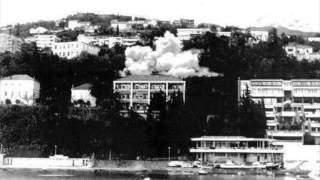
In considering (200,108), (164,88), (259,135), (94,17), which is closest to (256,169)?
(259,135)

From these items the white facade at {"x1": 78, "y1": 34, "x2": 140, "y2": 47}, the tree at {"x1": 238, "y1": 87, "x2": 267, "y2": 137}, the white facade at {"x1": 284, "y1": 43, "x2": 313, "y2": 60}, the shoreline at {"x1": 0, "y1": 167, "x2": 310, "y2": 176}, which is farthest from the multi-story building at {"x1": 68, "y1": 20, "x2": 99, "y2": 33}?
the shoreline at {"x1": 0, "y1": 167, "x2": 310, "y2": 176}

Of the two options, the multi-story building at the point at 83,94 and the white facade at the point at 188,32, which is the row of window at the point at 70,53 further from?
the white facade at the point at 188,32

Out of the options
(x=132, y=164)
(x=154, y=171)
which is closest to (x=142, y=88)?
(x=132, y=164)

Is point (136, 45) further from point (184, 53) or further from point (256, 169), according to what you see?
point (256, 169)

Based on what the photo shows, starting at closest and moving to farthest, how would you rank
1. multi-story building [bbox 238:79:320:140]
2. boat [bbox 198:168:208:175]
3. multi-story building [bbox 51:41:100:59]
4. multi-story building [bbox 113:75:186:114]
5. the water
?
the water, boat [bbox 198:168:208:175], multi-story building [bbox 238:79:320:140], multi-story building [bbox 113:75:186:114], multi-story building [bbox 51:41:100:59]

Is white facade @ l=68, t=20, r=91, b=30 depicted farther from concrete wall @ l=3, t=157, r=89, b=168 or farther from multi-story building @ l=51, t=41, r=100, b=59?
concrete wall @ l=3, t=157, r=89, b=168

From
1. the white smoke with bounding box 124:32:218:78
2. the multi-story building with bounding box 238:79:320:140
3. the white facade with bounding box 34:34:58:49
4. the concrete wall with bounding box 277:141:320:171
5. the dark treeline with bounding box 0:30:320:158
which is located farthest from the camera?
the white facade with bounding box 34:34:58:49

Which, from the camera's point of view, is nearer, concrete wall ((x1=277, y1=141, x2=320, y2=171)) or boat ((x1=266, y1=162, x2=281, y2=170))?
concrete wall ((x1=277, y1=141, x2=320, y2=171))

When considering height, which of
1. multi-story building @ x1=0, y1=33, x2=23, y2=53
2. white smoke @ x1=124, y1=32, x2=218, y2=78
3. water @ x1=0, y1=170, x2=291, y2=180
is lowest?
water @ x1=0, y1=170, x2=291, y2=180

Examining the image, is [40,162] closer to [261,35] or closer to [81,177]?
[81,177]
